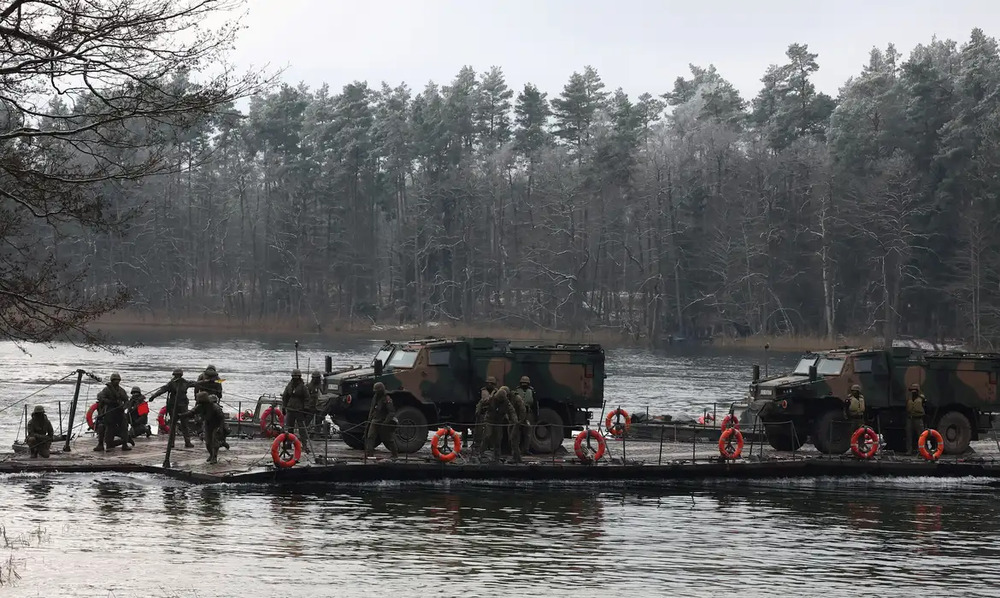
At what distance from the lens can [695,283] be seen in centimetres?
9756

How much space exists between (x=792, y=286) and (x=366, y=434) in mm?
68288

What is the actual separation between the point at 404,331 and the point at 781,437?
72444 mm

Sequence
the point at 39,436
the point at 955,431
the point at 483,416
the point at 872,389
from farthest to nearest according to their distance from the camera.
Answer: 1. the point at 955,431
2. the point at 872,389
3. the point at 483,416
4. the point at 39,436

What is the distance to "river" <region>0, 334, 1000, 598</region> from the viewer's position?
59.7 ft

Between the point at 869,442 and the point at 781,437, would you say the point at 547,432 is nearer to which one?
the point at 781,437

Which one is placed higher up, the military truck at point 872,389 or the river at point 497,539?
the military truck at point 872,389

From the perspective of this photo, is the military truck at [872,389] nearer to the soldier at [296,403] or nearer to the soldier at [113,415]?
Result: the soldier at [296,403]

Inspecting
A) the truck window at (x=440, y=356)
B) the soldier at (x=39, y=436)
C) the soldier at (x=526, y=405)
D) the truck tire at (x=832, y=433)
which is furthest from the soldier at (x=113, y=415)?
the truck tire at (x=832, y=433)

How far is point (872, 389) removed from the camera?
29188mm

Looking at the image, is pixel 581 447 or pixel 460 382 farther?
pixel 460 382

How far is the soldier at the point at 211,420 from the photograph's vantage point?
25.7 m

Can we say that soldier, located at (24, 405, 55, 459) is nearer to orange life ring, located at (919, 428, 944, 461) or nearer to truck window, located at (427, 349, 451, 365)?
truck window, located at (427, 349, 451, 365)

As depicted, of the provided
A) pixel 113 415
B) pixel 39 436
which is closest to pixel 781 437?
pixel 113 415

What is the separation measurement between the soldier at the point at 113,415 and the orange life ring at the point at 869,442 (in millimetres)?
14382
